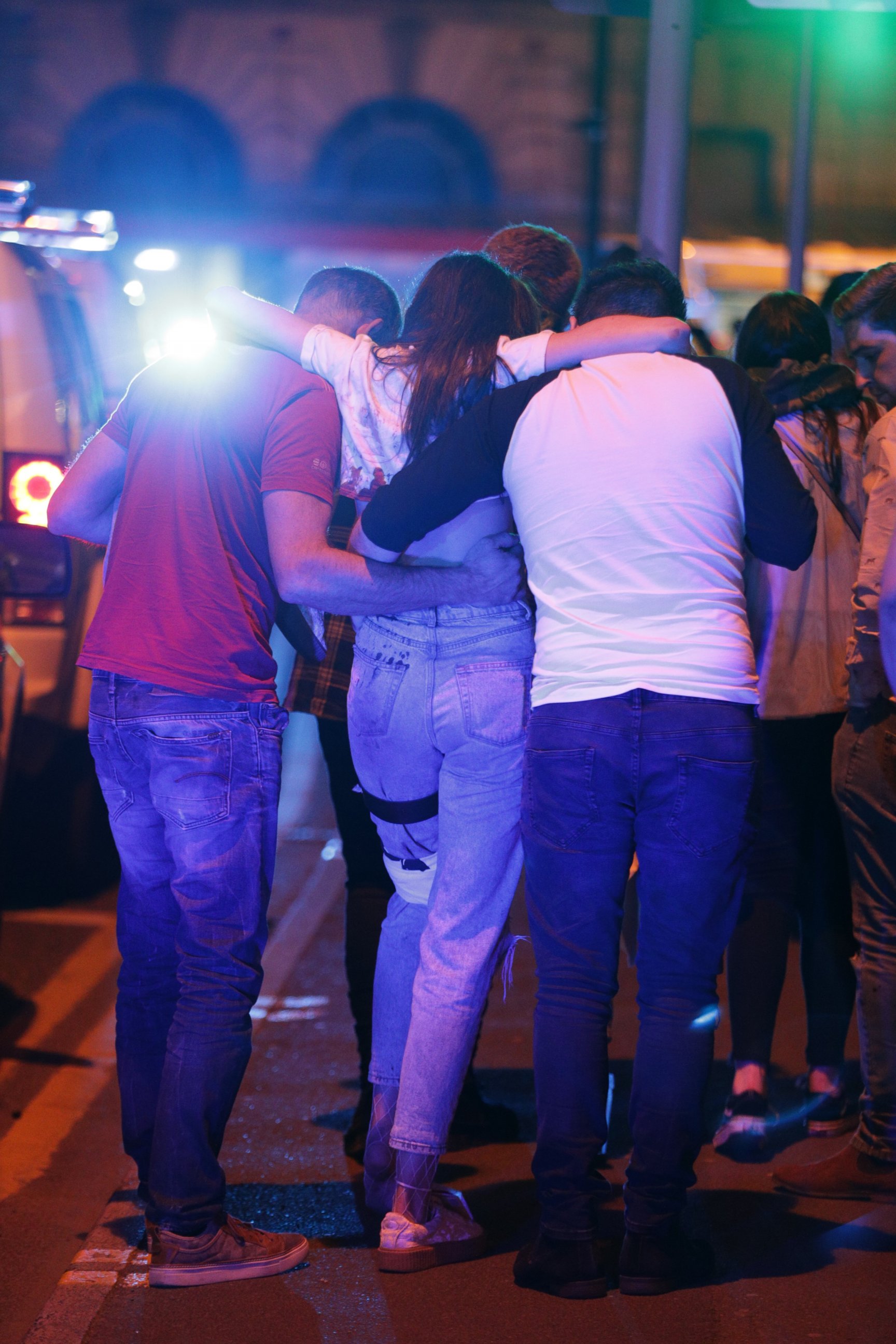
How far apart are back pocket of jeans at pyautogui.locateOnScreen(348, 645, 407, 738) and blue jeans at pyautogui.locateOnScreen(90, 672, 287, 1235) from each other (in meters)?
0.17

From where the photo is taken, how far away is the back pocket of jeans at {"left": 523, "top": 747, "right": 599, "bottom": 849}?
2.76 m

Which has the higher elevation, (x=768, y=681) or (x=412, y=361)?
(x=412, y=361)

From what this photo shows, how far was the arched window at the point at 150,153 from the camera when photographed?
2022cm

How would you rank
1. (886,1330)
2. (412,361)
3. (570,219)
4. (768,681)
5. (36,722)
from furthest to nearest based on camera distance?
(570,219) < (36,722) < (768,681) < (412,361) < (886,1330)

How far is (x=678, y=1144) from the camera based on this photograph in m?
2.75

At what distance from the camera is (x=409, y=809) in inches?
120

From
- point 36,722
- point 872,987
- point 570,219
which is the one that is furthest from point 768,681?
point 570,219

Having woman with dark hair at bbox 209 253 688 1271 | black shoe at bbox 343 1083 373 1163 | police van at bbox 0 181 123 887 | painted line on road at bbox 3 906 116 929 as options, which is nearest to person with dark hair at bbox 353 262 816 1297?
woman with dark hair at bbox 209 253 688 1271

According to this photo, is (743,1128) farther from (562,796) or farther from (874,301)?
(874,301)

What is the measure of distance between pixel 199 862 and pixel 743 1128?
159 centimetres

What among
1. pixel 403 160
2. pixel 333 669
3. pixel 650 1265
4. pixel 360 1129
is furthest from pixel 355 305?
pixel 403 160

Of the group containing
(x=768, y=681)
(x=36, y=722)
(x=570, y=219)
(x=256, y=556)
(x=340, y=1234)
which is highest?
(x=570, y=219)

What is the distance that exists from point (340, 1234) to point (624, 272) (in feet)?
7.23

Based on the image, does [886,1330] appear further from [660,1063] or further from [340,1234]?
[340,1234]
